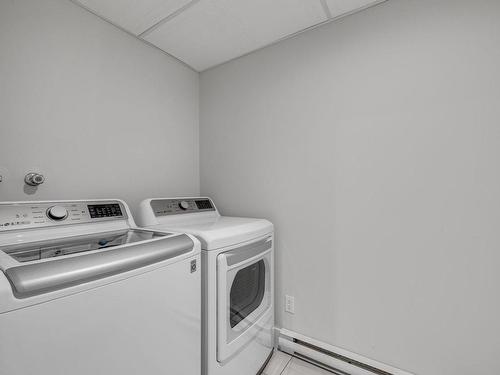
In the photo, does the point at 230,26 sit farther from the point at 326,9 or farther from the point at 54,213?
the point at 54,213

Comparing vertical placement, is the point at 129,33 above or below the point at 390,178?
above

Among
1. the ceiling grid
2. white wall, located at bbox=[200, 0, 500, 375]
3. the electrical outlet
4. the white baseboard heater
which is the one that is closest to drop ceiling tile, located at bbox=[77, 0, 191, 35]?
the ceiling grid

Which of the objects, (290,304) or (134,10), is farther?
(290,304)

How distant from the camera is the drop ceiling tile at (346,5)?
1312 mm

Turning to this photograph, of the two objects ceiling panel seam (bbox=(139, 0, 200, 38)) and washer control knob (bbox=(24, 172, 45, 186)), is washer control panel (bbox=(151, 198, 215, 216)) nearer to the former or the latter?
washer control knob (bbox=(24, 172, 45, 186))

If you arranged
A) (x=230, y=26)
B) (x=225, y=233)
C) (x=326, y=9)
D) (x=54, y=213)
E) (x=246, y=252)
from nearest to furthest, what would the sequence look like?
(x=54, y=213)
(x=225, y=233)
(x=246, y=252)
(x=326, y=9)
(x=230, y=26)

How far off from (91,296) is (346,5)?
1.81m

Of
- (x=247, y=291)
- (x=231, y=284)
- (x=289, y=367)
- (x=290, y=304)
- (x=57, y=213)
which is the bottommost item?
(x=289, y=367)

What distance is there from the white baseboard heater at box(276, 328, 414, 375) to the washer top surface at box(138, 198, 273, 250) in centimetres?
75

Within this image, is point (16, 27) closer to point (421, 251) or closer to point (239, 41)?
point (239, 41)

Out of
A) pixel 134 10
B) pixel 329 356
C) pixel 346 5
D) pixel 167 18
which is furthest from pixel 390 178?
pixel 134 10

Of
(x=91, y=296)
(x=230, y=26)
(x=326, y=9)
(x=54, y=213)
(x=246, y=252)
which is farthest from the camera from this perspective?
(x=230, y=26)

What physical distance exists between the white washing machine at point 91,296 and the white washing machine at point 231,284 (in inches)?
3.0

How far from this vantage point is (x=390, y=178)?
1.29 m
